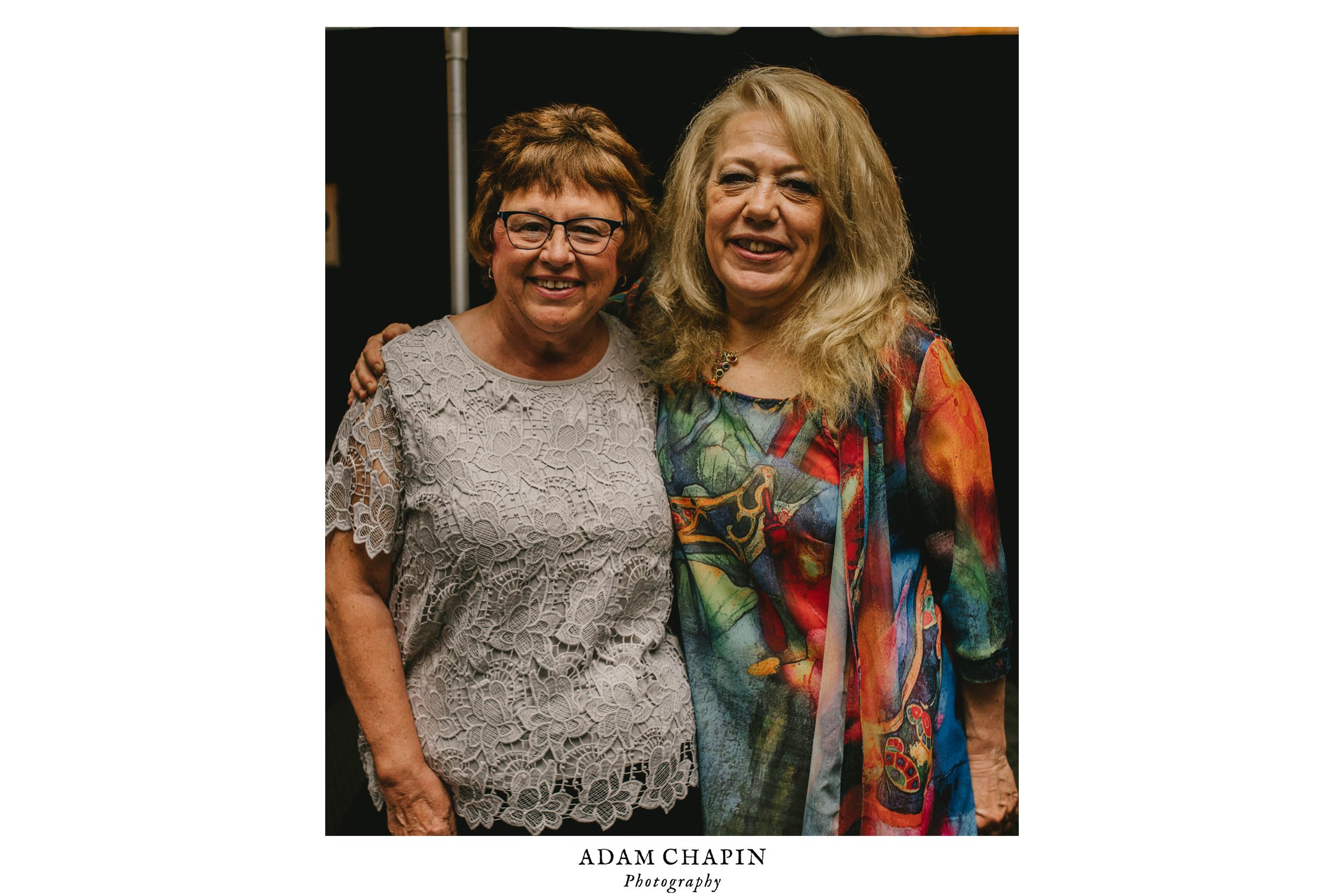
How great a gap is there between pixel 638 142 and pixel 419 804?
1.66m

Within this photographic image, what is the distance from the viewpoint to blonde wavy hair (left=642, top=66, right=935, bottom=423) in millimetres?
2258

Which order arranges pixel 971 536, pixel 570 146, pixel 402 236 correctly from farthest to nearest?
pixel 402 236, pixel 971 536, pixel 570 146

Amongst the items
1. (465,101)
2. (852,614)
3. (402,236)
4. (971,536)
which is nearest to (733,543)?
(852,614)

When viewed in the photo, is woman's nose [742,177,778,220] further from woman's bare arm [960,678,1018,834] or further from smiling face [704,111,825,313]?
woman's bare arm [960,678,1018,834]

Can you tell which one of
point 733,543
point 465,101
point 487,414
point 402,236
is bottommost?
point 733,543

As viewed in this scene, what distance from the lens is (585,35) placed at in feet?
7.82

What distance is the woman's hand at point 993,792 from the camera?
7.87 feet

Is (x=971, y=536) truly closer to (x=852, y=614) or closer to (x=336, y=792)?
(x=852, y=614)

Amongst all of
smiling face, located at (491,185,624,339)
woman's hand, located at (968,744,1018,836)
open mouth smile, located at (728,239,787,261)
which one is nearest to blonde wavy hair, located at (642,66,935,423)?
open mouth smile, located at (728,239,787,261)

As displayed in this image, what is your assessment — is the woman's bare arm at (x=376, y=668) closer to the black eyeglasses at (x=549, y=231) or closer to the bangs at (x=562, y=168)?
the black eyeglasses at (x=549, y=231)

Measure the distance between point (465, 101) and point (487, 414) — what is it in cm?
85

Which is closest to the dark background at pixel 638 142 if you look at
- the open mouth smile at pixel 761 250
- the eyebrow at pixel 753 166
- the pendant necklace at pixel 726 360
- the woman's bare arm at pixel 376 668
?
the woman's bare arm at pixel 376 668

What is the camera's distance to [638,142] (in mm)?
2350

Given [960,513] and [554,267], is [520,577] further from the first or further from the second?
[960,513]
